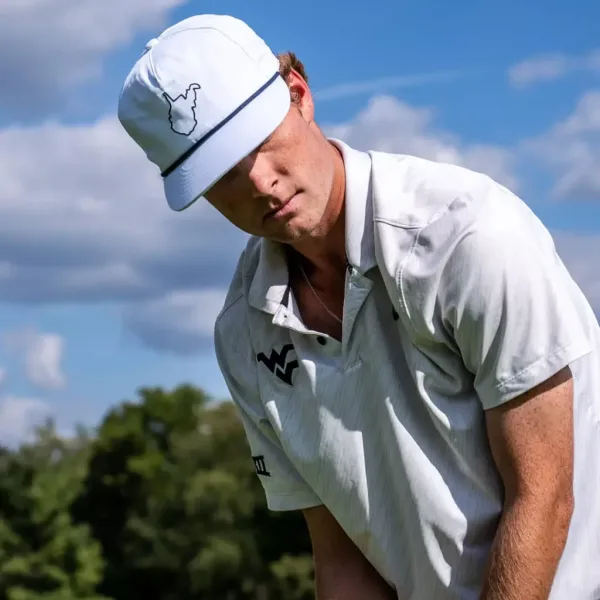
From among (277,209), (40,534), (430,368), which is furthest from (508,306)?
(40,534)

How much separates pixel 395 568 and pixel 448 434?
41cm

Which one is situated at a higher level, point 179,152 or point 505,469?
point 179,152

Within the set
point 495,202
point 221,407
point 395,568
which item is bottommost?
point 395,568

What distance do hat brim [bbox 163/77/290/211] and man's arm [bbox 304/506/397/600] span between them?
3.21ft

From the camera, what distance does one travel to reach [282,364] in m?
3.19

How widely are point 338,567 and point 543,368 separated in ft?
3.13

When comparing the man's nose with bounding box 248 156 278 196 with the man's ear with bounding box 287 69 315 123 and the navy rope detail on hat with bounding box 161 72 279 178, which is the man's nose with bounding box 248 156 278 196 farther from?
the man's ear with bounding box 287 69 315 123

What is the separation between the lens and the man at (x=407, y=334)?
2.69 meters

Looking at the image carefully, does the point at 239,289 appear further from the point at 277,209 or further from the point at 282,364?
the point at 277,209

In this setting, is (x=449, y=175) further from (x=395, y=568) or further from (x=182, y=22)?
(x=395, y=568)

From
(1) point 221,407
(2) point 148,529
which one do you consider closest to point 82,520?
(2) point 148,529

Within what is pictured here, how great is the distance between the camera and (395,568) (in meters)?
3.05

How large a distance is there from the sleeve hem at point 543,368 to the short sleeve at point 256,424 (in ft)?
2.63

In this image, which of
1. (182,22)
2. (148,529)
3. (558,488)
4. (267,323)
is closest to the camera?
(558,488)
